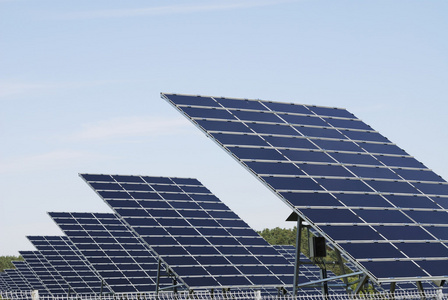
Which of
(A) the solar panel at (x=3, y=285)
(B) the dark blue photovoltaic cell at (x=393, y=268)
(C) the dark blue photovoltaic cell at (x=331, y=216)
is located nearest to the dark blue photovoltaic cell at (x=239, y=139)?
(C) the dark blue photovoltaic cell at (x=331, y=216)

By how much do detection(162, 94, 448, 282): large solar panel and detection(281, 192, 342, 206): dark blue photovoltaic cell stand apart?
3 centimetres

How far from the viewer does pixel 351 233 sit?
739 inches

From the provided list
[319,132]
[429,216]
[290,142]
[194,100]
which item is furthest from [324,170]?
[194,100]

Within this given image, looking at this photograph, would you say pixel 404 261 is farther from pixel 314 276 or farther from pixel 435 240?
pixel 314 276

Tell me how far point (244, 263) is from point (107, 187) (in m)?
8.82

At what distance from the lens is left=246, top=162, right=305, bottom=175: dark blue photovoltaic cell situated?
20.1m

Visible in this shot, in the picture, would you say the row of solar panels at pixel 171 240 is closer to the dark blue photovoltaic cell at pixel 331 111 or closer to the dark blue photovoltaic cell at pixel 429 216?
the dark blue photovoltaic cell at pixel 331 111

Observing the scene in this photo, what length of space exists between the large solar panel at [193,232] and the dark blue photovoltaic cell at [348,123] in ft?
23.5

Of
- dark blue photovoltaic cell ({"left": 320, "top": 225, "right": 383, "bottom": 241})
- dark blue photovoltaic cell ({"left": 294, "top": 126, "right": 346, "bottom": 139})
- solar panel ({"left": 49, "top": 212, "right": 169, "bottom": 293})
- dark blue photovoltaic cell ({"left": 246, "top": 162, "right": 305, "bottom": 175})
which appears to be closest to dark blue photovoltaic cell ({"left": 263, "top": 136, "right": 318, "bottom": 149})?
dark blue photovoltaic cell ({"left": 294, "top": 126, "right": 346, "bottom": 139})

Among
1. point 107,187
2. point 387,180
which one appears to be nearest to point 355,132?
point 387,180

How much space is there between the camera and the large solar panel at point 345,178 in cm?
1853

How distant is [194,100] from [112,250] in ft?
63.8

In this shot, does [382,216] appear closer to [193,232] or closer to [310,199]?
[310,199]

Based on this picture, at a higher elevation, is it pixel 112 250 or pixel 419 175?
pixel 112 250
